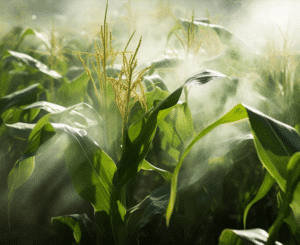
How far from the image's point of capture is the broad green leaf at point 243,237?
1.32 ft

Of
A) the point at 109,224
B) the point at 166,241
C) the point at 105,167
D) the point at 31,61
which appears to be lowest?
the point at 166,241

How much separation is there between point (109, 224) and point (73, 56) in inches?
47.2

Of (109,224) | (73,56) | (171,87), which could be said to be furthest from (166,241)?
(73,56)

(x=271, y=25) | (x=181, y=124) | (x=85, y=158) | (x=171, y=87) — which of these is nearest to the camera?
(x=85, y=158)

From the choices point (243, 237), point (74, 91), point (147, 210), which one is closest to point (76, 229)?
point (147, 210)

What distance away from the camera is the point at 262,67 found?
0.72m

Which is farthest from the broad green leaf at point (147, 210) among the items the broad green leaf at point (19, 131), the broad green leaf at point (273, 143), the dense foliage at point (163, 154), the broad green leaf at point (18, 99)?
the broad green leaf at point (18, 99)

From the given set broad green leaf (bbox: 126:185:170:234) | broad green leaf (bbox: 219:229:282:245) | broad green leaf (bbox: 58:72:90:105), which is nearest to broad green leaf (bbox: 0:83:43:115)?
broad green leaf (bbox: 58:72:90:105)

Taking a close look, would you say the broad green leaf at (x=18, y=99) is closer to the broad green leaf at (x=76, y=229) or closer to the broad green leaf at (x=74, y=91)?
the broad green leaf at (x=74, y=91)

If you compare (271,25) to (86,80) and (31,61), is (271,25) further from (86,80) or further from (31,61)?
(31,61)

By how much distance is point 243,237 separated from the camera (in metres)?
0.40

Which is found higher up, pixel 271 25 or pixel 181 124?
pixel 271 25

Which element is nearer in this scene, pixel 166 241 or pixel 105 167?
pixel 105 167

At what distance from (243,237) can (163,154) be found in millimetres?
248
